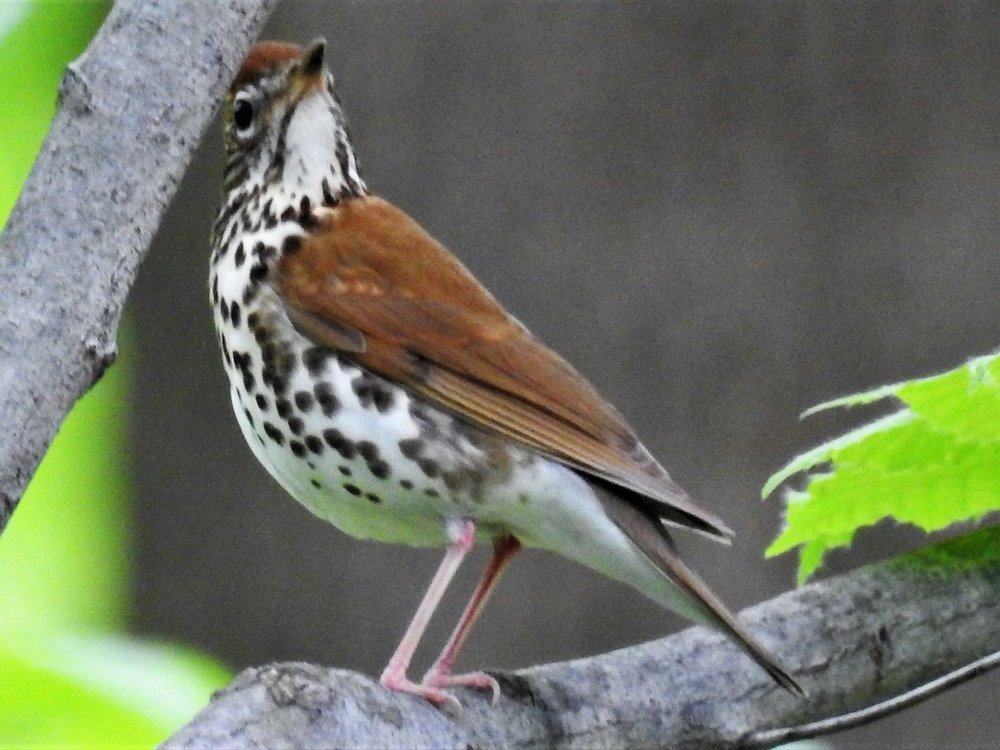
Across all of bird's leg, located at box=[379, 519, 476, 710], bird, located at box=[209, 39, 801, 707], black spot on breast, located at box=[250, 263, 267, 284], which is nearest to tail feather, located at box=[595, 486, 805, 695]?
bird, located at box=[209, 39, 801, 707]

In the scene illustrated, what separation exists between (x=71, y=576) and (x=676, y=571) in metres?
1.86

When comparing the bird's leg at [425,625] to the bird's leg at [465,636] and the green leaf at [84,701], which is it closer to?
the bird's leg at [465,636]

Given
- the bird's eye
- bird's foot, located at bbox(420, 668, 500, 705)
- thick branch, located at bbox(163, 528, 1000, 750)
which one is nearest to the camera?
thick branch, located at bbox(163, 528, 1000, 750)

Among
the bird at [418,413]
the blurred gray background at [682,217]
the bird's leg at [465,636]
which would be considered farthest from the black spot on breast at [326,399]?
the blurred gray background at [682,217]

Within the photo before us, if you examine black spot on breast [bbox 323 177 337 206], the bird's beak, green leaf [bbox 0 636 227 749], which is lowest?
green leaf [bbox 0 636 227 749]

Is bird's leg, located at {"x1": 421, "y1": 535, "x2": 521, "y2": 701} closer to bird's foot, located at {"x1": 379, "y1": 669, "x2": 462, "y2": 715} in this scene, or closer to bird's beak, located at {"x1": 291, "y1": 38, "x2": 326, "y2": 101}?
bird's foot, located at {"x1": 379, "y1": 669, "x2": 462, "y2": 715}

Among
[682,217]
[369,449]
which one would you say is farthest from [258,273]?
[682,217]

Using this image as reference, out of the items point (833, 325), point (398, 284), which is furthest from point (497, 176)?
point (398, 284)

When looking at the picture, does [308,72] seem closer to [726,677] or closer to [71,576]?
[726,677]

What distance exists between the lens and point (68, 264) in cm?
140

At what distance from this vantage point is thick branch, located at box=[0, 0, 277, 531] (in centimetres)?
134

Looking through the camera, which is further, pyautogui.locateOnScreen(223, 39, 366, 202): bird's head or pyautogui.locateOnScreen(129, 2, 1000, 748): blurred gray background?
pyautogui.locateOnScreen(129, 2, 1000, 748): blurred gray background

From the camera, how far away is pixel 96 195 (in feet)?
4.71

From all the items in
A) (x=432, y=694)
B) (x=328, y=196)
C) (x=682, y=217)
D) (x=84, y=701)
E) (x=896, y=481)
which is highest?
(x=682, y=217)
